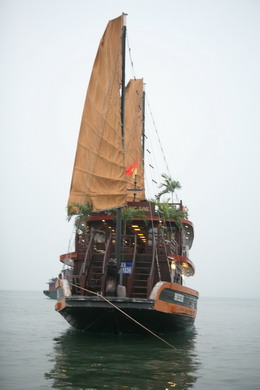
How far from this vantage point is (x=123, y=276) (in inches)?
731

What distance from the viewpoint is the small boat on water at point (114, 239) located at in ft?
54.1

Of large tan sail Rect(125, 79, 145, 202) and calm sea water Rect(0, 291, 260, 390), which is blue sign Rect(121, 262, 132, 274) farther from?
large tan sail Rect(125, 79, 145, 202)

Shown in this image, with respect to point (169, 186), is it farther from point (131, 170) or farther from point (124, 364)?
point (124, 364)

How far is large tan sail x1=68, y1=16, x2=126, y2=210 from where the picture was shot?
20.0 m

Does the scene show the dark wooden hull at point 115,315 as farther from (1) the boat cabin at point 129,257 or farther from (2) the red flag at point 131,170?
(2) the red flag at point 131,170

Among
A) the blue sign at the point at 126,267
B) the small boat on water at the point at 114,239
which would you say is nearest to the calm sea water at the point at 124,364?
the small boat on water at the point at 114,239

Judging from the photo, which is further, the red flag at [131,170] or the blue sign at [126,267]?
the red flag at [131,170]

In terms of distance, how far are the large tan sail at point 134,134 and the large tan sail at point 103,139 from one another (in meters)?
7.15

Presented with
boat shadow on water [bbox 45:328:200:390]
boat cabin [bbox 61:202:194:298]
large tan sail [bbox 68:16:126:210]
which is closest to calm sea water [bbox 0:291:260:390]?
boat shadow on water [bbox 45:328:200:390]

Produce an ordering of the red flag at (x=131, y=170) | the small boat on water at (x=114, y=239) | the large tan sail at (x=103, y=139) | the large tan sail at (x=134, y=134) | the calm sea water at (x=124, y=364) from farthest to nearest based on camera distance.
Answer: the large tan sail at (x=134, y=134) < the red flag at (x=131, y=170) < the large tan sail at (x=103, y=139) < the small boat on water at (x=114, y=239) < the calm sea water at (x=124, y=364)

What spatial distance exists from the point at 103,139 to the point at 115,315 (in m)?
8.07

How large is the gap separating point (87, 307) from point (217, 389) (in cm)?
709

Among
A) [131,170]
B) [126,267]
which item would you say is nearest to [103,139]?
[126,267]

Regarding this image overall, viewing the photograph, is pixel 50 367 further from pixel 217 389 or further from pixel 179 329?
pixel 179 329
